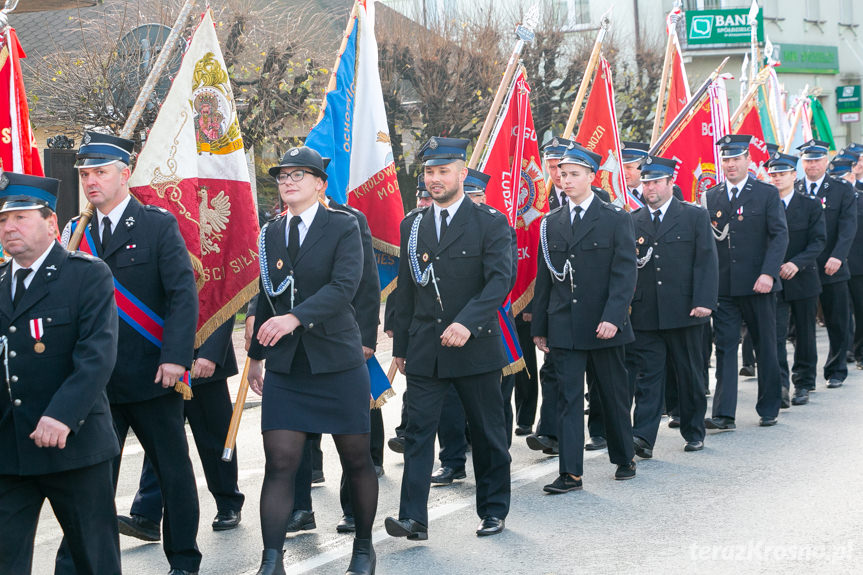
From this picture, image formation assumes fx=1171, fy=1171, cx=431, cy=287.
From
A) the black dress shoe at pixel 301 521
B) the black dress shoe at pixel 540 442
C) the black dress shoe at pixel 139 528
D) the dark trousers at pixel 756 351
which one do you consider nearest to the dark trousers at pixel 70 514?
the black dress shoe at pixel 139 528

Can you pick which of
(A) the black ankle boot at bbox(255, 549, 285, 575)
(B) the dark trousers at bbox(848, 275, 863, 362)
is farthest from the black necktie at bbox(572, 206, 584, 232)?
(B) the dark trousers at bbox(848, 275, 863, 362)

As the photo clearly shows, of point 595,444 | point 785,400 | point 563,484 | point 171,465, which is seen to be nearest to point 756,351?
point 785,400

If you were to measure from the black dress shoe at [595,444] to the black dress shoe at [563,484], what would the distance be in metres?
1.48

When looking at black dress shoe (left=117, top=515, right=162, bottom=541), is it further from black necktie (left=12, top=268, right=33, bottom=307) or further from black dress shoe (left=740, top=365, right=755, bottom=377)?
black dress shoe (left=740, top=365, right=755, bottom=377)

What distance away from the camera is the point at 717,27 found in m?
37.5

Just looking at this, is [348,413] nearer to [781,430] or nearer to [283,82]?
[781,430]

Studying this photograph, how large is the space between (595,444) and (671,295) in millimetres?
1236

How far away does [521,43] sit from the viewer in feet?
29.2

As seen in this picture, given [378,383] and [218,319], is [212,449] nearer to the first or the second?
[218,319]

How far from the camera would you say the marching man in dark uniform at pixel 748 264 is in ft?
30.2

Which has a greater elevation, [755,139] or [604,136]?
[604,136]

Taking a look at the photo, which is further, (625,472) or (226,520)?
(625,472)

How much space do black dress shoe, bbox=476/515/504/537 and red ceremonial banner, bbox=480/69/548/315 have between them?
105 inches

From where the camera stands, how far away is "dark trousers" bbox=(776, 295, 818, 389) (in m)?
10.2
